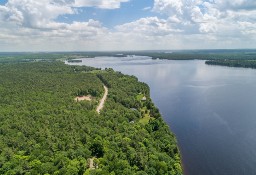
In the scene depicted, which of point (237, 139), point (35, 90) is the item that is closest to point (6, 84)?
point (35, 90)

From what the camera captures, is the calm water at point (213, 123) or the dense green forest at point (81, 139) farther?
the calm water at point (213, 123)

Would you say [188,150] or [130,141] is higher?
[130,141]

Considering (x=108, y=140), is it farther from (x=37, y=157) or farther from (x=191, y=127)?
(x=191, y=127)

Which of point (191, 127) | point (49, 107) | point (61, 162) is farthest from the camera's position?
point (49, 107)

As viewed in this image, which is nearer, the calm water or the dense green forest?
the dense green forest

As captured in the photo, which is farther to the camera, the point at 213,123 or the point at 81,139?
the point at 213,123

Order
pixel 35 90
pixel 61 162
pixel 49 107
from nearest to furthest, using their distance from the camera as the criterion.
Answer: pixel 61 162 → pixel 49 107 → pixel 35 90

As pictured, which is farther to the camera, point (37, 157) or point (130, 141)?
point (130, 141)

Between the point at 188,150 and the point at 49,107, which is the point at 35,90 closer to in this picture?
the point at 49,107

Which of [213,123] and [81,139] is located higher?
[81,139]

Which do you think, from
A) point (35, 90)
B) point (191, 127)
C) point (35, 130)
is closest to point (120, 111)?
point (191, 127)
